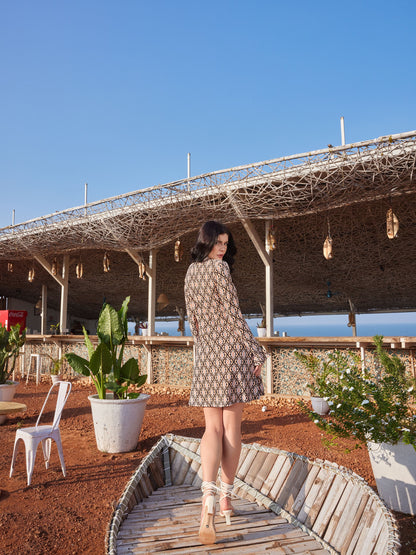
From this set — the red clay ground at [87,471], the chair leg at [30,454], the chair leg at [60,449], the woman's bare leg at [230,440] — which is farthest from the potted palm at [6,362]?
the woman's bare leg at [230,440]

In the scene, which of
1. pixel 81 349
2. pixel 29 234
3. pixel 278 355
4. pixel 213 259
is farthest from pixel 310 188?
pixel 81 349

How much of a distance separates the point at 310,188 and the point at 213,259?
3.71 meters

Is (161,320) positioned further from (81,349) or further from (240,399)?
(240,399)

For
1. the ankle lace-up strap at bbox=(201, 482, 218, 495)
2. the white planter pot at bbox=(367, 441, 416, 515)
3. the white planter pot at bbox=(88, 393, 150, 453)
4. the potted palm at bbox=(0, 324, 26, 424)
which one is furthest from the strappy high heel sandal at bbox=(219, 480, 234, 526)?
the potted palm at bbox=(0, 324, 26, 424)

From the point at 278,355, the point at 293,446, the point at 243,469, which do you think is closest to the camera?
the point at 243,469

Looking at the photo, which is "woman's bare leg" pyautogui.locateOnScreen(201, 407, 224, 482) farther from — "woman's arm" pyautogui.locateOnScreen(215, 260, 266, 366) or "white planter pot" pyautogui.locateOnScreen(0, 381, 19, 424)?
"white planter pot" pyautogui.locateOnScreen(0, 381, 19, 424)

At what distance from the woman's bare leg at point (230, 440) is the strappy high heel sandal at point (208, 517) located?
6.3 inches

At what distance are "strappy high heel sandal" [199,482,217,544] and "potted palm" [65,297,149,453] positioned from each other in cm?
234

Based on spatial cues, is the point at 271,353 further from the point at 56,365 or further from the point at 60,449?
the point at 56,365

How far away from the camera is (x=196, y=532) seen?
6.62ft

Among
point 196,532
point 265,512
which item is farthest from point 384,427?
point 196,532

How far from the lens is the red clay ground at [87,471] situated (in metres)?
2.46

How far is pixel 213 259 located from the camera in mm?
2273

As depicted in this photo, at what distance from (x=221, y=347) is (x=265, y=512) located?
0.91 m
